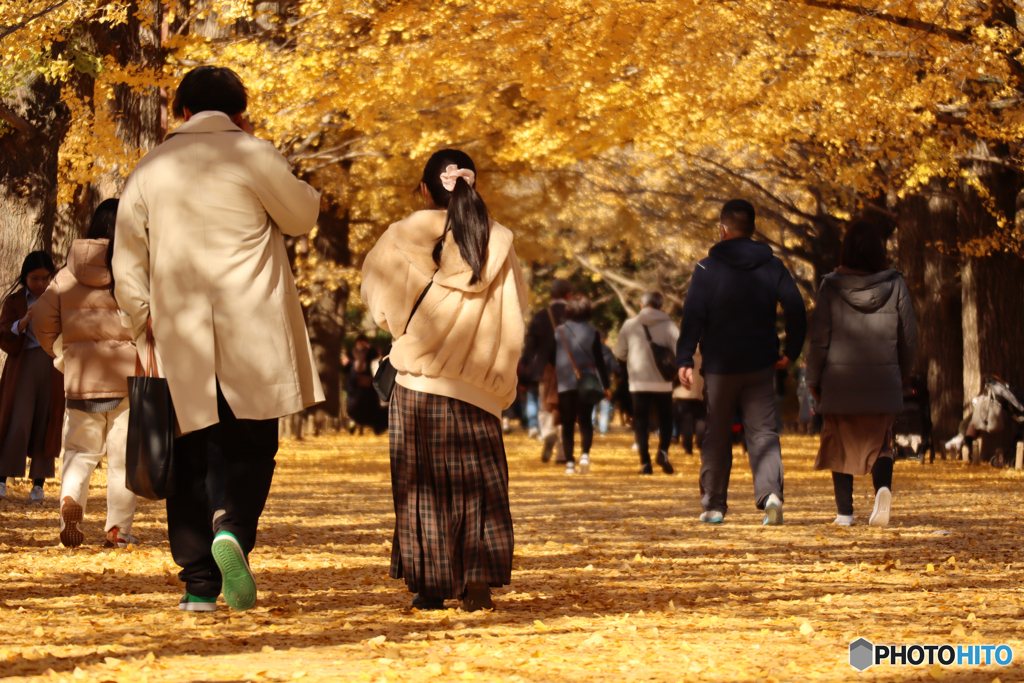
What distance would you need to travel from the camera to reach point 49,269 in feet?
32.6

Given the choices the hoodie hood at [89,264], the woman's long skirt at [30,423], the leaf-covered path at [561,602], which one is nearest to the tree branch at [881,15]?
the leaf-covered path at [561,602]

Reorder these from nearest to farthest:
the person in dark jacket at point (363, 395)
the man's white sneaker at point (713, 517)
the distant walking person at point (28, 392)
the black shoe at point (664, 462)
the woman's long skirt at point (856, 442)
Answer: the woman's long skirt at point (856, 442) < the man's white sneaker at point (713, 517) < the distant walking person at point (28, 392) < the black shoe at point (664, 462) < the person in dark jacket at point (363, 395)

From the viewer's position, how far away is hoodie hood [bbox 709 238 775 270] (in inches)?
335

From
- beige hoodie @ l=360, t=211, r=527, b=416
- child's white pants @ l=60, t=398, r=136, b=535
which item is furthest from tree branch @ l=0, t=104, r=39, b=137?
beige hoodie @ l=360, t=211, r=527, b=416

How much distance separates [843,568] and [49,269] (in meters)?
6.36

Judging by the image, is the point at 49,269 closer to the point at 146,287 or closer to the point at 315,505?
the point at 315,505

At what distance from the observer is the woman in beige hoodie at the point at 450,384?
5.04 meters

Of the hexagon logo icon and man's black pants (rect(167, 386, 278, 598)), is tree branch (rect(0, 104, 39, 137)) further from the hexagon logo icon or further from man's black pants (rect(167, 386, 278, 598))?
the hexagon logo icon

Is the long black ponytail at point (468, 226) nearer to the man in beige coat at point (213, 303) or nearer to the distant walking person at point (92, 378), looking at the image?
the man in beige coat at point (213, 303)

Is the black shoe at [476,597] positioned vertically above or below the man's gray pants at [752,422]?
below

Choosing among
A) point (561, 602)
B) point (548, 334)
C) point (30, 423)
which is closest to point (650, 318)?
point (548, 334)

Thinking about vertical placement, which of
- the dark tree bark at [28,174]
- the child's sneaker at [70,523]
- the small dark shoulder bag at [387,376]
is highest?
the dark tree bark at [28,174]

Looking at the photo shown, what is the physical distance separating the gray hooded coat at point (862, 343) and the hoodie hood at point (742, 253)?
16.9 inches

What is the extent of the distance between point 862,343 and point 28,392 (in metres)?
6.21
